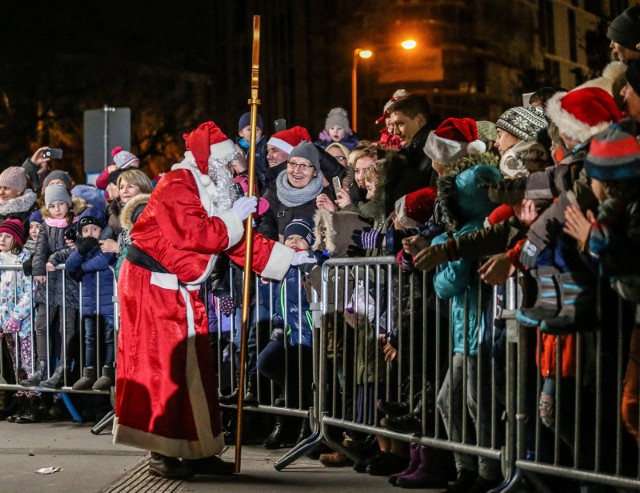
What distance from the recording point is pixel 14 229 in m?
10.6

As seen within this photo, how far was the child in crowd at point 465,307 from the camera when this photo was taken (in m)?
5.96

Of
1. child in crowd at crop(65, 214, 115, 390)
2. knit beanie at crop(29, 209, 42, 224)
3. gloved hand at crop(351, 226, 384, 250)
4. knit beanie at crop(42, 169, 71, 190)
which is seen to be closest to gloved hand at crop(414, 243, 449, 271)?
gloved hand at crop(351, 226, 384, 250)

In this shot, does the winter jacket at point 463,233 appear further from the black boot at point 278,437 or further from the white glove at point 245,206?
the black boot at point 278,437

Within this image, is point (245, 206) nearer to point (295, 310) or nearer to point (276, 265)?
point (276, 265)

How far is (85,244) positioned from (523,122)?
4562 millimetres

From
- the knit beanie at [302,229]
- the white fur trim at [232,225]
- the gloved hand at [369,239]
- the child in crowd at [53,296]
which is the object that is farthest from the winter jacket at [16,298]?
the gloved hand at [369,239]

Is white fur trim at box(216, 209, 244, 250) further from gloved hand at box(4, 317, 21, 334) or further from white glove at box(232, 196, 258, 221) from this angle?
gloved hand at box(4, 317, 21, 334)

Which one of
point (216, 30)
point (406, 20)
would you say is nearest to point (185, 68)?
point (406, 20)

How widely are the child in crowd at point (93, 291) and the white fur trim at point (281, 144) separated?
1717mm

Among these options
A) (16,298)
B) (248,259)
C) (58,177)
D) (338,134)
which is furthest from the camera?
(58,177)

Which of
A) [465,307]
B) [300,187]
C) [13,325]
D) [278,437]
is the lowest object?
[278,437]

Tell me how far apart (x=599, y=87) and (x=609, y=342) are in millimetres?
1271

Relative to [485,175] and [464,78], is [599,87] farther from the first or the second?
[464,78]

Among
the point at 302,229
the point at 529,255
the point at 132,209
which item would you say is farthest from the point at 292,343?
the point at 529,255
